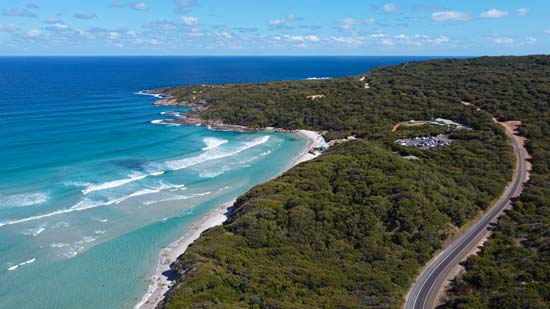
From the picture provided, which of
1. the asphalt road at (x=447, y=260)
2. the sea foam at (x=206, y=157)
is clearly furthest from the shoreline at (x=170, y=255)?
the asphalt road at (x=447, y=260)

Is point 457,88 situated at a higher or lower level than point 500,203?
higher

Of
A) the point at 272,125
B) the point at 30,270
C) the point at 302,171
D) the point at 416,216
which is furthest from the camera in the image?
the point at 272,125

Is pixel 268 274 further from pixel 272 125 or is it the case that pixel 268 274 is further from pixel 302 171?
pixel 272 125

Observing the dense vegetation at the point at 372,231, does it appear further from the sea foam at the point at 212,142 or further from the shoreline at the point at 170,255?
→ the sea foam at the point at 212,142

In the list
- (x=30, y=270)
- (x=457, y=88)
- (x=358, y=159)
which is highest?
(x=457, y=88)

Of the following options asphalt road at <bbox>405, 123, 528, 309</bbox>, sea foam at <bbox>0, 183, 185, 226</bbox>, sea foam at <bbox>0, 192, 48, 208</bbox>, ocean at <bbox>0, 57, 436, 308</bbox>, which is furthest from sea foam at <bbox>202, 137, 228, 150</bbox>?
asphalt road at <bbox>405, 123, 528, 309</bbox>

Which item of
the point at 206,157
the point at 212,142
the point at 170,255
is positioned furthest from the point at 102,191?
the point at 212,142

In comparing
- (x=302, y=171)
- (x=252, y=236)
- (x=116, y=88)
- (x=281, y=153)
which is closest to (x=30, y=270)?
(x=252, y=236)

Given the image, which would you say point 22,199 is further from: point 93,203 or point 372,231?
point 372,231
